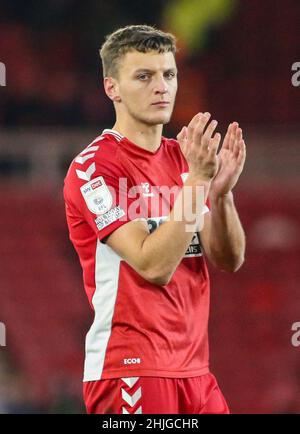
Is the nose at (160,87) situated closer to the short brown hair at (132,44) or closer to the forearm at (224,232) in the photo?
the short brown hair at (132,44)

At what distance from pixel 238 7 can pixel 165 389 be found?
9638 mm

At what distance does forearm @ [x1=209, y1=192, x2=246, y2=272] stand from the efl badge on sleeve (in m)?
0.41

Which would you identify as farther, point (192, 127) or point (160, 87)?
point (160, 87)

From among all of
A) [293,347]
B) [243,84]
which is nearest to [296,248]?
[293,347]

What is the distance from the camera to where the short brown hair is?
4172 millimetres

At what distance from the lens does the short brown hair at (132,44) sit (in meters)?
4.17

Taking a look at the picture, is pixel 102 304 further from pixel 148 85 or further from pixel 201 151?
pixel 148 85

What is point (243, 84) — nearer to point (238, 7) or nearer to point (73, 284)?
point (238, 7)

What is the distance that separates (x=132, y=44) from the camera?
4184 mm

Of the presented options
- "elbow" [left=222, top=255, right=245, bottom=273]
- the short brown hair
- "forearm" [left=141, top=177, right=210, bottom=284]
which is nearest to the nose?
the short brown hair

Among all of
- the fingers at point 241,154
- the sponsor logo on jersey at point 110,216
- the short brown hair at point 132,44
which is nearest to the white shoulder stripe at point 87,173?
the sponsor logo on jersey at point 110,216

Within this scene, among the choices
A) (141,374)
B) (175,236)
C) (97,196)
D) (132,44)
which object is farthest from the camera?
(132,44)

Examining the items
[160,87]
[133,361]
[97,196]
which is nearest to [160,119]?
[160,87]

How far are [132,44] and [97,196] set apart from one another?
22.5 inches
